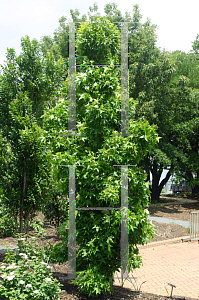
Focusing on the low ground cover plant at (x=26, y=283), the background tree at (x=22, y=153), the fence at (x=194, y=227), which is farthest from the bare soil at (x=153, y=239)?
the background tree at (x=22, y=153)

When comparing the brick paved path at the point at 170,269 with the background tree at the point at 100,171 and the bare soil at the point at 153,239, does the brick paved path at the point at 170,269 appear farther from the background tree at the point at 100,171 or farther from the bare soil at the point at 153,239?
the background tree at the point at 100,171

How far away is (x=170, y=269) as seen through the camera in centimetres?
684

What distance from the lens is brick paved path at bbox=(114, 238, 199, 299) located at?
5438 mm

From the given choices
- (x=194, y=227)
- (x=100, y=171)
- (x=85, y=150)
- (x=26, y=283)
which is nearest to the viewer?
(x=26, y=283)

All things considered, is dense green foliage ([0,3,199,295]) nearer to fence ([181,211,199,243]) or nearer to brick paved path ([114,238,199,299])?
brick paved path ([114,238,199,299])

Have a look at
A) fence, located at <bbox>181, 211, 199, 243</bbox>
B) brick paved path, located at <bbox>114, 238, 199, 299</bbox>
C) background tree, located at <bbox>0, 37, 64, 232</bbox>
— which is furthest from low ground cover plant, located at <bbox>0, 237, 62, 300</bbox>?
fence, located at <bbox>181, 211, 199, 243</bbox>

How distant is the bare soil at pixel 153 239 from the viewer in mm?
4672

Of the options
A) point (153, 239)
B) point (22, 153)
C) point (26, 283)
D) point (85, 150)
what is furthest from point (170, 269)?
point (22, 153)

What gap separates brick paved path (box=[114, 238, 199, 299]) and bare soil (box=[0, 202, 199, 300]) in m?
0.43

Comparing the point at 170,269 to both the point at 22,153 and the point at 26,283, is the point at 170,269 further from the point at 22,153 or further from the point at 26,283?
the point at 22,153

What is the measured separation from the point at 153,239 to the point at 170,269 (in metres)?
3.17

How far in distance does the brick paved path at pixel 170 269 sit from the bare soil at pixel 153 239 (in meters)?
0.43

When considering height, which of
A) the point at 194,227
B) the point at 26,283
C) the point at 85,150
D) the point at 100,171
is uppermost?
the point at 85,150

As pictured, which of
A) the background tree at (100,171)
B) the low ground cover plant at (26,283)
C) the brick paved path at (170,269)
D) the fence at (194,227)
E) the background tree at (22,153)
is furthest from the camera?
the fence at (194,227)
